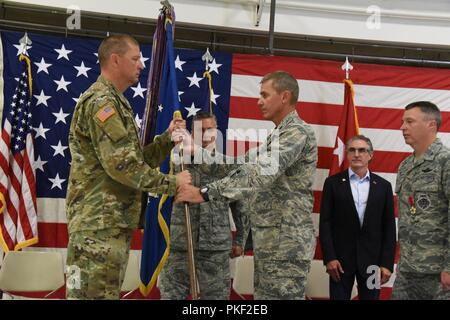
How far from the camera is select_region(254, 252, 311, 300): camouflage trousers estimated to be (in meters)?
2.38

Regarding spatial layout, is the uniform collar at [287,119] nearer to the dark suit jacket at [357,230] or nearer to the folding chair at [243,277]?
the dark suit jacket at [357,230]

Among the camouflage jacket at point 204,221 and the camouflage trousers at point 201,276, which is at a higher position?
the camouflage jacket at point 204,221

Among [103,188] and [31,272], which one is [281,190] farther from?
[31,272]

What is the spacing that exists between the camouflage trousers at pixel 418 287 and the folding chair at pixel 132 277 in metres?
1.70

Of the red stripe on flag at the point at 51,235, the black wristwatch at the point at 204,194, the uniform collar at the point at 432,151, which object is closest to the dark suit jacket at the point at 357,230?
the uniform collar at the point at 432,151

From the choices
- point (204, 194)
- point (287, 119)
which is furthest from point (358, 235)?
point (204, 194)

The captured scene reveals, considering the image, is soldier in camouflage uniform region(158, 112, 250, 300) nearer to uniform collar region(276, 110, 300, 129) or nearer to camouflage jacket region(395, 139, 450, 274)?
uniform collar region(276, 110, 300, 129)

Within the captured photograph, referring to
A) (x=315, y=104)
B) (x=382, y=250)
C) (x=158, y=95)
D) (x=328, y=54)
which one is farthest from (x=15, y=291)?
(x=328, y=54)

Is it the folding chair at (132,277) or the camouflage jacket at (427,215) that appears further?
the folding chair at (132,277)

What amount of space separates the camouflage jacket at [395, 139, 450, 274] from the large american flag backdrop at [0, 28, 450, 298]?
1377 mm

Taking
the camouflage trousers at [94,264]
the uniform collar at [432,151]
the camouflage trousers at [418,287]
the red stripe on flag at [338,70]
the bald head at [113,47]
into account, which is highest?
the red stripe on flag at [338,70]

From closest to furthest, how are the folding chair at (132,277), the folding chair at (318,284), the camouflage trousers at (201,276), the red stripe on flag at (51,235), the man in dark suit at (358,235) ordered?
the camouflage trousers at (201,276) → the man in dark suit at (358,235) → the folding chair at (132,277) → the folding chair at (318,284) → the red stripe on flag at (51,235)

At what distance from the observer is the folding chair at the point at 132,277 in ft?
11.8

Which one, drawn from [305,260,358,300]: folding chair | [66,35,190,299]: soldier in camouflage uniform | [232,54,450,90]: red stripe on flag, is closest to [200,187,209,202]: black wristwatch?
[66,35,190,299]: soldier in camouflage uniform
